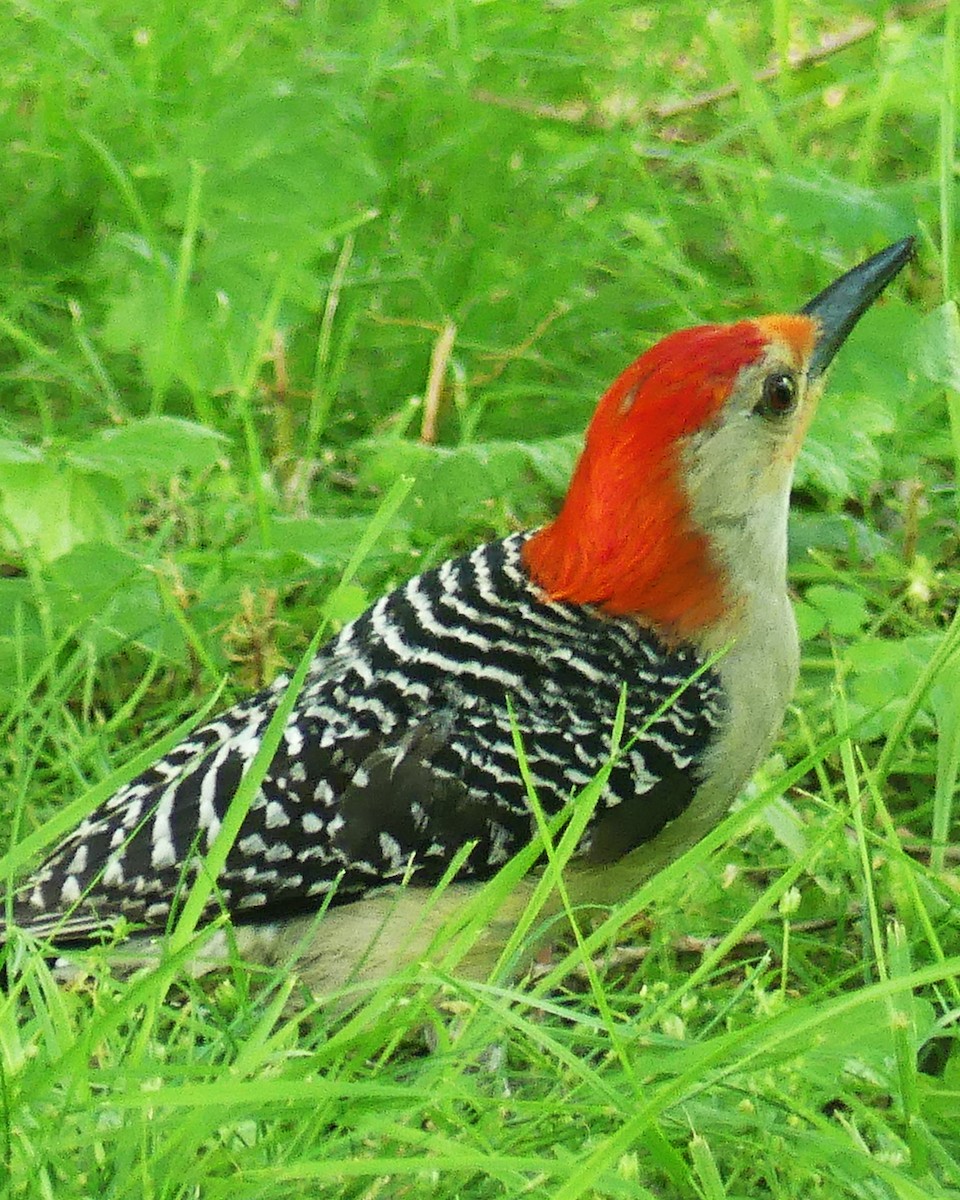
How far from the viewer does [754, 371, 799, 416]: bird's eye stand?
133 inches

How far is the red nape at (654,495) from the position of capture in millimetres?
3289

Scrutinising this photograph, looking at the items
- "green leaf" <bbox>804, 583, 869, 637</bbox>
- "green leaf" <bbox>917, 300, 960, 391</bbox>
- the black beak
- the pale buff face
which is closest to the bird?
the pale buff face

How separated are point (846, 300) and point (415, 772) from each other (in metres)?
1.32

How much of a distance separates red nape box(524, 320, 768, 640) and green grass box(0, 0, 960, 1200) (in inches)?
13.8

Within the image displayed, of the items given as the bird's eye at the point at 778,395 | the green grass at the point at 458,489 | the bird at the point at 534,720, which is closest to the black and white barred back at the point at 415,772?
the bird at the point at 534,720

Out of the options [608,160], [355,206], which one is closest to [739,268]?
[608,160]

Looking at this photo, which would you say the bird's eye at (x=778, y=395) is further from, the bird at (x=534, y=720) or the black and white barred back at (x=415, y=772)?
the black and white barred back at (x=415, y=772)

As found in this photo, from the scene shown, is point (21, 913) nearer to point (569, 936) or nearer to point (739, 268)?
point (569, 936)

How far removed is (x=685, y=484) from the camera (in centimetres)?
332

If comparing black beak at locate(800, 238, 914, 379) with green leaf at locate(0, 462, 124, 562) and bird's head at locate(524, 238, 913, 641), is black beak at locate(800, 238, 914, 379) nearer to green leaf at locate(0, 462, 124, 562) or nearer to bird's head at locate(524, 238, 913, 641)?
bird's head at locate(524, 238, 913, 641)

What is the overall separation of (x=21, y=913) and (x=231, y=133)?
2.40 metres

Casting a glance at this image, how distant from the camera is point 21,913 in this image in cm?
316

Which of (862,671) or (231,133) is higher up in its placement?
(231,133)

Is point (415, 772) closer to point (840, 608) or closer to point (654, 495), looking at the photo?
point (654, 495)
